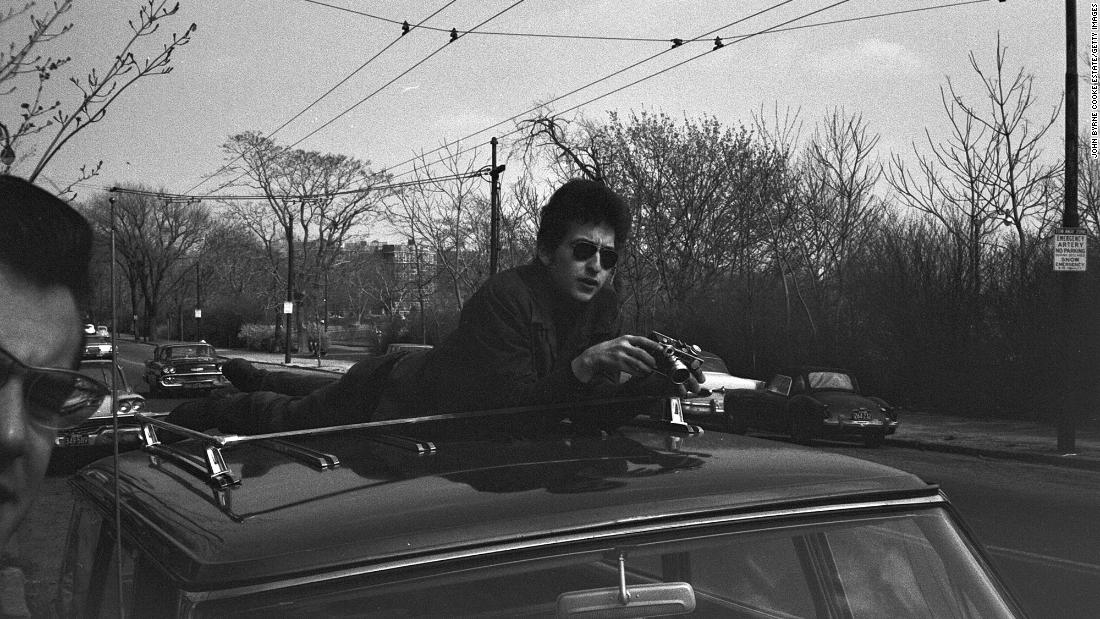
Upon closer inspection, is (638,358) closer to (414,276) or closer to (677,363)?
(677,363)

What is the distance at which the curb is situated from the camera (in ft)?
41.9

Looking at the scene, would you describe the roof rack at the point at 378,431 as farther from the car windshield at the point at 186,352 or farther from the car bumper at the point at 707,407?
the car windshield at the point at 186,352

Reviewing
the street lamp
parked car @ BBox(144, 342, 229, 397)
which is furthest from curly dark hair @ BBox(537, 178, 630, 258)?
parked car @ BBox(144, 342, 229, 397)

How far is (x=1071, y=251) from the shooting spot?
521 inches

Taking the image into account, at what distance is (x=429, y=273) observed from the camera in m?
42.0

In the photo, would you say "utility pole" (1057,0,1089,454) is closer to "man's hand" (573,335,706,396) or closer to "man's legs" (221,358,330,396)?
"man's legs" (221,358,330,396)

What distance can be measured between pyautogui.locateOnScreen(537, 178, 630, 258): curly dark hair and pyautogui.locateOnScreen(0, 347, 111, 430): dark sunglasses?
2.08 meters

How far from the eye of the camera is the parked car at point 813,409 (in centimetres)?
1480

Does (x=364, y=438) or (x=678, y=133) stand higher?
(x=678, y=133)

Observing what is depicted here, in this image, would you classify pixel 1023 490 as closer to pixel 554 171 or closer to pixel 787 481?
pixel 787 481

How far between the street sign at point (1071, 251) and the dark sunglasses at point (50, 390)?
564 inches

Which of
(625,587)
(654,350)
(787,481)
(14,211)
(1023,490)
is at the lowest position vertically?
(1023,490)

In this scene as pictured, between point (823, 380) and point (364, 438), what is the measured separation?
14.6m

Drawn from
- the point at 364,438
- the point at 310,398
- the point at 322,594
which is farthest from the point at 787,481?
the point at 310,398
